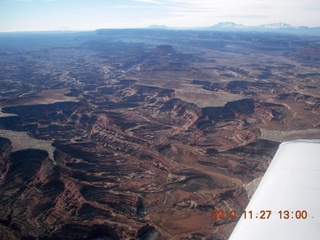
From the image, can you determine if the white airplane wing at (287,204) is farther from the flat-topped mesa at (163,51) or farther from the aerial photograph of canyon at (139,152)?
the flat-topped mesa at (163,51)

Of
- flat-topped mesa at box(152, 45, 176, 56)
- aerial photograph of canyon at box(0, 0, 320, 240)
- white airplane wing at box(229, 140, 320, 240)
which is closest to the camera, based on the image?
white airplane wing at box(229, 140, 320, 240)

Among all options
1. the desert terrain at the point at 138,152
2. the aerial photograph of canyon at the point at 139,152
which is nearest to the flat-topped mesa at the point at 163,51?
the desert terrain at the point at 138,152

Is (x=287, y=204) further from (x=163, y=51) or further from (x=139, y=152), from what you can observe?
(x=163, y=51)

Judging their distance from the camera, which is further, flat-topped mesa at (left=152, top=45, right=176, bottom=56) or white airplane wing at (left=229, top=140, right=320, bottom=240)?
flat-topped mesa at (left=152, top=45, right=176, bottom=56)

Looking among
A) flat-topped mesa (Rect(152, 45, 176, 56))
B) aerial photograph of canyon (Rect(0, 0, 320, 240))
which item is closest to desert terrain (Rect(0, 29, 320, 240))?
aerial photograph of canyon (Rect(0, 0, 320, 240))

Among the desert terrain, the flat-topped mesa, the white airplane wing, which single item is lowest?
the desert terrain

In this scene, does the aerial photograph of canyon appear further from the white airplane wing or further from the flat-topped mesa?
the flat-topped mesa
